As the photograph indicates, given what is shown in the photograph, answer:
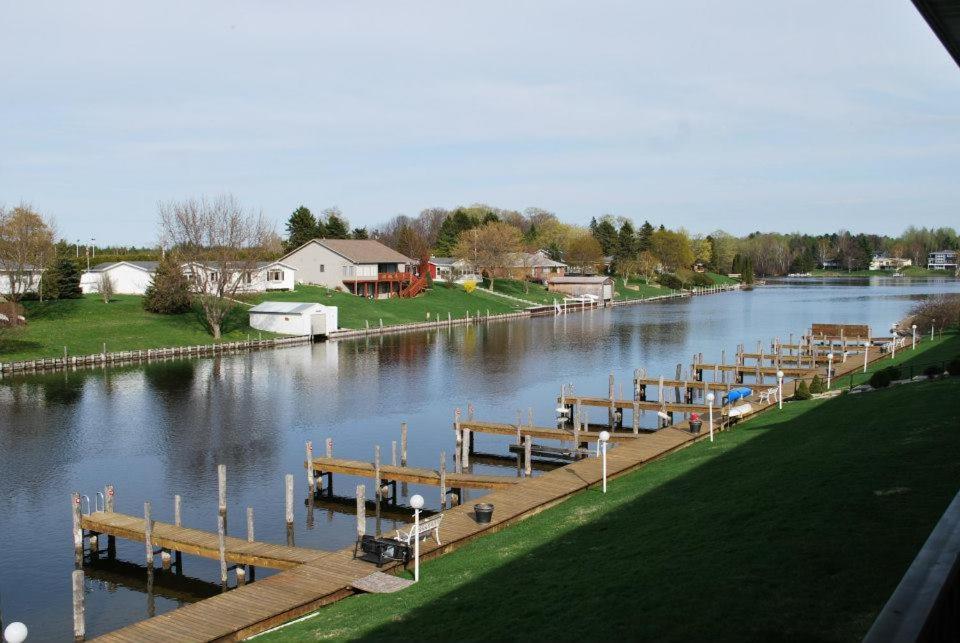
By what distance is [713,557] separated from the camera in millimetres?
17078

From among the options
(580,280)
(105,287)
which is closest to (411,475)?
(105,287)

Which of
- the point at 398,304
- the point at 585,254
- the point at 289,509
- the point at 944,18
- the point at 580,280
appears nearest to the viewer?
the point at 944,18

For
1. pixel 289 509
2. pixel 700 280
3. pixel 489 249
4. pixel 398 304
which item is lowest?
pixel 289 509

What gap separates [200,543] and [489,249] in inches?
4606

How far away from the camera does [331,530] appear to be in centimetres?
3069

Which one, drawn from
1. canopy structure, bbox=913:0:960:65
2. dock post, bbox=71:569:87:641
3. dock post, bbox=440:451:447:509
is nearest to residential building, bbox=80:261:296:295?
dock post, bbox=440:451:447:509

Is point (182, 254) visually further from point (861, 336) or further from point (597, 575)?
point (597, 575)

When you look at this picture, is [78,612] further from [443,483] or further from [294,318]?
[294,318]

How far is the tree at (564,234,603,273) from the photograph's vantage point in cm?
17438

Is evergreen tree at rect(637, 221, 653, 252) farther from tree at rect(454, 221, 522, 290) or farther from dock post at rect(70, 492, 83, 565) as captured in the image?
dock post at rect(70, 492, 83, 565)

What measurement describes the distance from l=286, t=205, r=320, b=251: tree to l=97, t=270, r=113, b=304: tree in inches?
1439

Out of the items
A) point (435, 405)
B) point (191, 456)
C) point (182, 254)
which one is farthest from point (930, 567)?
point (182, 254)

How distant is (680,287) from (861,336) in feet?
358

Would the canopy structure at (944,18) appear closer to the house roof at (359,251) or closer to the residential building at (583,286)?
the house roof at (359,251)
